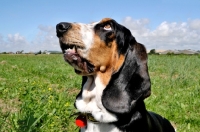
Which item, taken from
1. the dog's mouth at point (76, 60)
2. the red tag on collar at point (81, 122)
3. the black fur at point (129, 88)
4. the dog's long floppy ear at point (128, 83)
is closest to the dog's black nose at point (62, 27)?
the dog's mouth at point (76, 60)

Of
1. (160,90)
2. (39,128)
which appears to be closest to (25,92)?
(39,128)

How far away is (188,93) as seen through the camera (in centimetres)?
874

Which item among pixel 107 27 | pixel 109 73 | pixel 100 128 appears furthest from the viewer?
pixel 107 27

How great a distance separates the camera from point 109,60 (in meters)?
3.55

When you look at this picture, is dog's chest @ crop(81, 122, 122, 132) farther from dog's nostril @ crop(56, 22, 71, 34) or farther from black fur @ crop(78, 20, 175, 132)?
dog's nostril @ crop(56, 22, 71, 34)

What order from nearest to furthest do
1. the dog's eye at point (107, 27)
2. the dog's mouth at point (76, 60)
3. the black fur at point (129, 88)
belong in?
the black fur at point (129, 88) < the dog's mouth at point (76, 60) < the dog's eye at point (107, 27)

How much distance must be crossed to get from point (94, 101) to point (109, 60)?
53cm

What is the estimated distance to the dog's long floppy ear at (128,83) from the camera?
132 inches

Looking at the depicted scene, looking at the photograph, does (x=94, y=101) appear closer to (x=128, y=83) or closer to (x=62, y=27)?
(x=128, y=83)

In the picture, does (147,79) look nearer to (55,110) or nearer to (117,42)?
(117,42)

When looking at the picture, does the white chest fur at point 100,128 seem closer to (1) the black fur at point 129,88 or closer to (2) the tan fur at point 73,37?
(1) the black fur at point 129,88

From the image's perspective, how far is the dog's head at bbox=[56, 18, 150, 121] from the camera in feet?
11.2

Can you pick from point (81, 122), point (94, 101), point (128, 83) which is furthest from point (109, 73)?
point (81, 122)

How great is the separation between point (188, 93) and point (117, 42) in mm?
5769
